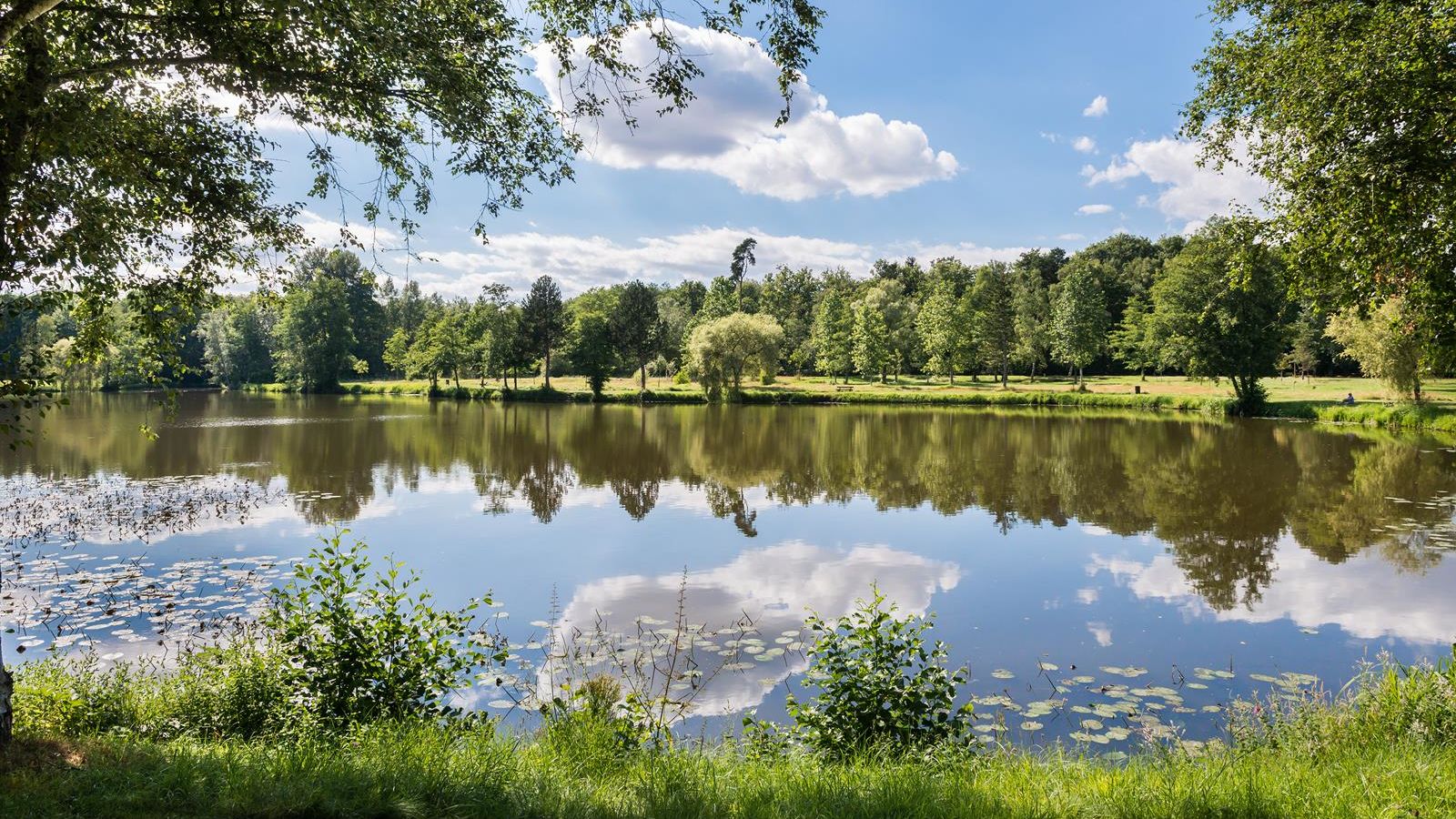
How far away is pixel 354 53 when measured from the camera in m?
6.12

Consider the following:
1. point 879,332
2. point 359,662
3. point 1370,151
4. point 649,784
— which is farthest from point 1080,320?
point 649,784

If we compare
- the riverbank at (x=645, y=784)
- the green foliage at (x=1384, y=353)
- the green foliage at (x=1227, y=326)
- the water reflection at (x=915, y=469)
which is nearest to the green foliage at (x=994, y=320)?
the green foliage at (x=1227, y=326)

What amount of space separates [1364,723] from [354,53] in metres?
9.67

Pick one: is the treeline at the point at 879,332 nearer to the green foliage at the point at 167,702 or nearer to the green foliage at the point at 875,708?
the green foliage at the point at 875,708

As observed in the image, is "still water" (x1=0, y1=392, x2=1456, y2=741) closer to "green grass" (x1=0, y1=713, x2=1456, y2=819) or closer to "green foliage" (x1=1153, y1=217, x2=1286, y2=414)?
"green grass" (x1=0, y1=713, x2=1456, y2=819)

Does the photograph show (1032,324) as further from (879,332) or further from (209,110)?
(209,110)

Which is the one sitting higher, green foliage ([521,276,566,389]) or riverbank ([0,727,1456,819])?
green foliage ([521,276,566,389])

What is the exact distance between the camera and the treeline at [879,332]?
4419cm

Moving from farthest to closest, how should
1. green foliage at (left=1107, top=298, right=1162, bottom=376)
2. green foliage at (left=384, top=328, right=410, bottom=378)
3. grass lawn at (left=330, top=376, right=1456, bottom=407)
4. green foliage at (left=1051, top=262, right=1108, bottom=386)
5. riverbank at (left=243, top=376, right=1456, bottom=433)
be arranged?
green foliage at (left=384, top=328, right=410, bottom=378) < green foliage at (left=1051, top=262, right=1108, bottom=386) < green foliage at (left=1107, top=298, right=1162, bottom=376) < grass lawn at (left=330, top=376, right=1456, bottom=407) < riverbank at (left=243, top=376, right=1456, bottom=433)

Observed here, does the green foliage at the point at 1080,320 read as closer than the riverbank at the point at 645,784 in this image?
No

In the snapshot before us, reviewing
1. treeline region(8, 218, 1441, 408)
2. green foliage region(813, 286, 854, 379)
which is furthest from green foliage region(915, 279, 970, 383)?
green foliage region(813, 286, 854, 379)

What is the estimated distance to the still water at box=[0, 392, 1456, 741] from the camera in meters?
9.58

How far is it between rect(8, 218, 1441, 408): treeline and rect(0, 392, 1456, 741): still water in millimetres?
12371

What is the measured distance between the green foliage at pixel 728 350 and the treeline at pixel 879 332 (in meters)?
0.14
